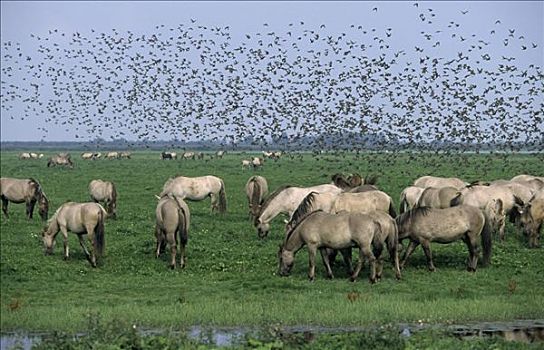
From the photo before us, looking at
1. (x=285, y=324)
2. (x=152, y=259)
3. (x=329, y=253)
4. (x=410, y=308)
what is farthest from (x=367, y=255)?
(x=152, y=259)

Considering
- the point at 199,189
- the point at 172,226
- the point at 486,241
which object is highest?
the point at 199,189

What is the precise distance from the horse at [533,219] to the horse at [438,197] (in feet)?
5.76

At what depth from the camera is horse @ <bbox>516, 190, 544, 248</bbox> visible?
76.5ft

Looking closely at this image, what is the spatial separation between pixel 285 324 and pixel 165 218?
6.63 meters

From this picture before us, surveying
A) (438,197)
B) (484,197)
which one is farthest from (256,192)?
(484,197)

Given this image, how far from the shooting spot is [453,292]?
1730 centimetres

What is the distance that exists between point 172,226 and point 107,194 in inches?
423

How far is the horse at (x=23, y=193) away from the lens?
29281 millimetres

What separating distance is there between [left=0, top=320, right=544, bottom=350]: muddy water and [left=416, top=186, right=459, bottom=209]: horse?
863cm

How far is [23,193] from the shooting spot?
97.8 ft

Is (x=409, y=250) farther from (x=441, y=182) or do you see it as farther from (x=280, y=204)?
(x=441, y=182)

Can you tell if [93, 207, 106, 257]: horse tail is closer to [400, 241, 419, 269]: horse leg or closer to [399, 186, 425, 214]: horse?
[400, 241, 419, 269]: horse leg

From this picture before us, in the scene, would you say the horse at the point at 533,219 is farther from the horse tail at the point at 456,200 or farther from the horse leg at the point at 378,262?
the horse leg at the point at 378,262

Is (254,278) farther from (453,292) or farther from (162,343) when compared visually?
(162,343)
